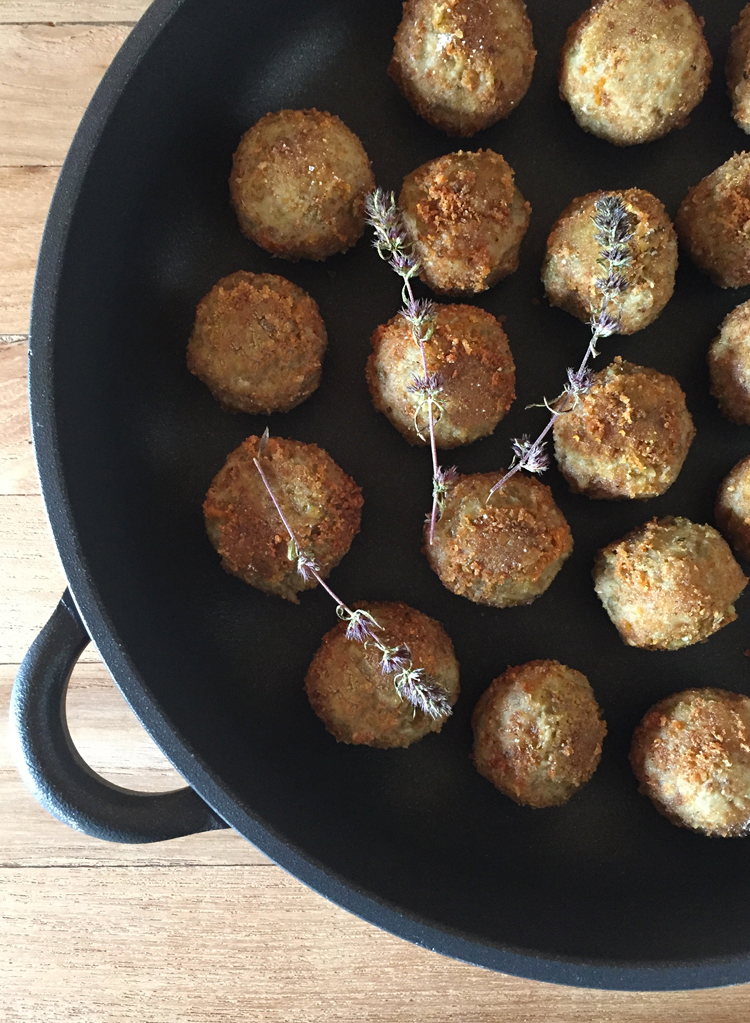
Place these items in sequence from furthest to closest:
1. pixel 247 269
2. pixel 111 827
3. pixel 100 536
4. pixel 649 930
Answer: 1. pixel 247 269
2. pixel 649 930
3. pixel 100 536
4. pixel 111 827

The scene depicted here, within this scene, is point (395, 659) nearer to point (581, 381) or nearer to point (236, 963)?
point (581, 381)

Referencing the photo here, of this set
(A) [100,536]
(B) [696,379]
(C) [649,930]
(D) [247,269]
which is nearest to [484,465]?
(B) [696,379]

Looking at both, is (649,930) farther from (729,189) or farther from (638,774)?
(729,189)

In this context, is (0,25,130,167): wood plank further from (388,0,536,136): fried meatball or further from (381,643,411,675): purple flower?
(381,643,411,675): purple flower

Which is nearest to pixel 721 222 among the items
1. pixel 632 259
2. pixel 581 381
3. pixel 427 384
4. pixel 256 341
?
pixel 632 259

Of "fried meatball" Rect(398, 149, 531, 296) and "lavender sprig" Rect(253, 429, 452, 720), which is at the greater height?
"fried meatball" Rect(398, 149, 531, 296)

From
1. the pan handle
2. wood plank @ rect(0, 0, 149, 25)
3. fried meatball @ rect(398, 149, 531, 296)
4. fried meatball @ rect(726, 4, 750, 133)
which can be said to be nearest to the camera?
the pan handle

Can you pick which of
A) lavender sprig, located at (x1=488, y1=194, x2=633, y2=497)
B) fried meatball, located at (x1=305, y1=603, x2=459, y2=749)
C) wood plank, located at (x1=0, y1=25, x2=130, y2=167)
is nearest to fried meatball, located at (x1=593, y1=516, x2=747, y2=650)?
lavender sprig, located at (x1=488, y1=194, x2=633, y2=497)
